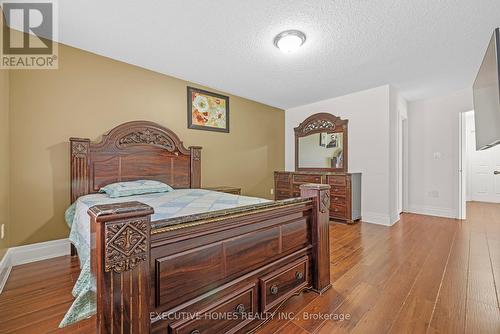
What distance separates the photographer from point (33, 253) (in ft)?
7.80

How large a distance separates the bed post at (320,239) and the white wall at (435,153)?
3945mm

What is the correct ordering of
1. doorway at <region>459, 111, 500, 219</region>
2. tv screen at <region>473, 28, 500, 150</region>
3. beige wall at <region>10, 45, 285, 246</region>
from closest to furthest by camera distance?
tv screen at <region>473, 28, 500, 150</region>
beige wall at <region>10, 45, 285, 246</region>
doorway at <region>459, 111, 500, 219</region>

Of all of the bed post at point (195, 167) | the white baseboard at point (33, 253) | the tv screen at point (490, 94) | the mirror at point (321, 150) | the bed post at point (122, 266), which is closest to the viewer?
the bed post at point (122, 266)

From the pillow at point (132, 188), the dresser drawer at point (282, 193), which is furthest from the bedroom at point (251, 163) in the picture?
the dresser drawer at point (282, 193)

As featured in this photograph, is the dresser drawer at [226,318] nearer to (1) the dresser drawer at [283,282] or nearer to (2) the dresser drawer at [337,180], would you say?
(1) the dresser drawer at [283,282]

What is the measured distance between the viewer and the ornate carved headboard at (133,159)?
260cm

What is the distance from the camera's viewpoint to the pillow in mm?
2443

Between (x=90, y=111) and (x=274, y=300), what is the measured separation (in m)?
2.94

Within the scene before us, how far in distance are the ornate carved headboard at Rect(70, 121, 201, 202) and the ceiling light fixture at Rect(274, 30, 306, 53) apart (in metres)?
1.96

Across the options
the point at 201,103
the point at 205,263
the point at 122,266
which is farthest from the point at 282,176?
the point at 122,266

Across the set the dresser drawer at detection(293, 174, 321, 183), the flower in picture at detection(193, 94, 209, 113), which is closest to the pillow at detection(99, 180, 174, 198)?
the flower in picture at detection(193, 94, 209, 113)

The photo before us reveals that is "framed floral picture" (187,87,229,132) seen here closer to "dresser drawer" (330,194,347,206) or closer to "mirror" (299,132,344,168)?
"mirror" (299,132,344,168)

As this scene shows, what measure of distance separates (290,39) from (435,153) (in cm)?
403

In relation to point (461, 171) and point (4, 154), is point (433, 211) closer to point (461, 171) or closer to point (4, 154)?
point (461, 171)
